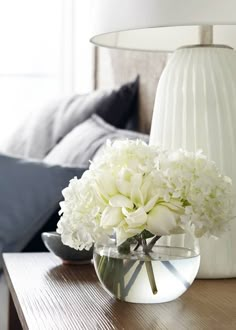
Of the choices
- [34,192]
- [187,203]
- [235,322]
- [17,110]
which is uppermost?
[187,203]

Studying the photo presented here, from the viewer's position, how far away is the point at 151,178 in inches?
39.0

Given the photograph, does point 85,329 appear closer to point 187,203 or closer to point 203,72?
point 187,203

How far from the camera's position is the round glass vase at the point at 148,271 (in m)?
1.01

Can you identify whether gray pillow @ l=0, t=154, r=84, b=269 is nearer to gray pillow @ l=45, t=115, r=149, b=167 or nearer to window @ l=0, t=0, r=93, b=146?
gray pillow @ l=45, t=115, r=149, b=167

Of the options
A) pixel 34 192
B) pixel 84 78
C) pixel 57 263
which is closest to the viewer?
pixel 57 263

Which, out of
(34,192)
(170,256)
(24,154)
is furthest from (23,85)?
(170,256)

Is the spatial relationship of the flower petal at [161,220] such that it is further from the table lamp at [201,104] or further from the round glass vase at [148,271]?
the table lamp at [201,104]

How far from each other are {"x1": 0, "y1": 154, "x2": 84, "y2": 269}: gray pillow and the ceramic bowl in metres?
0.31

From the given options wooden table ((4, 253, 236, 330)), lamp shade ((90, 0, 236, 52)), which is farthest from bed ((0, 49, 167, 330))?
wooden table ((4, 253, 236, 330))

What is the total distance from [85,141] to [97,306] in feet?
3.67

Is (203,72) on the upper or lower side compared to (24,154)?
upper

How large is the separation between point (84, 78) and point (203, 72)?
7.31 ft

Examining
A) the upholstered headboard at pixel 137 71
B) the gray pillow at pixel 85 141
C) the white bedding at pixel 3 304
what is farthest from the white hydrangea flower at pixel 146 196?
the upholstered headboard at pixel 137 71

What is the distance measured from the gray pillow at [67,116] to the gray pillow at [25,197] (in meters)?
0.67
